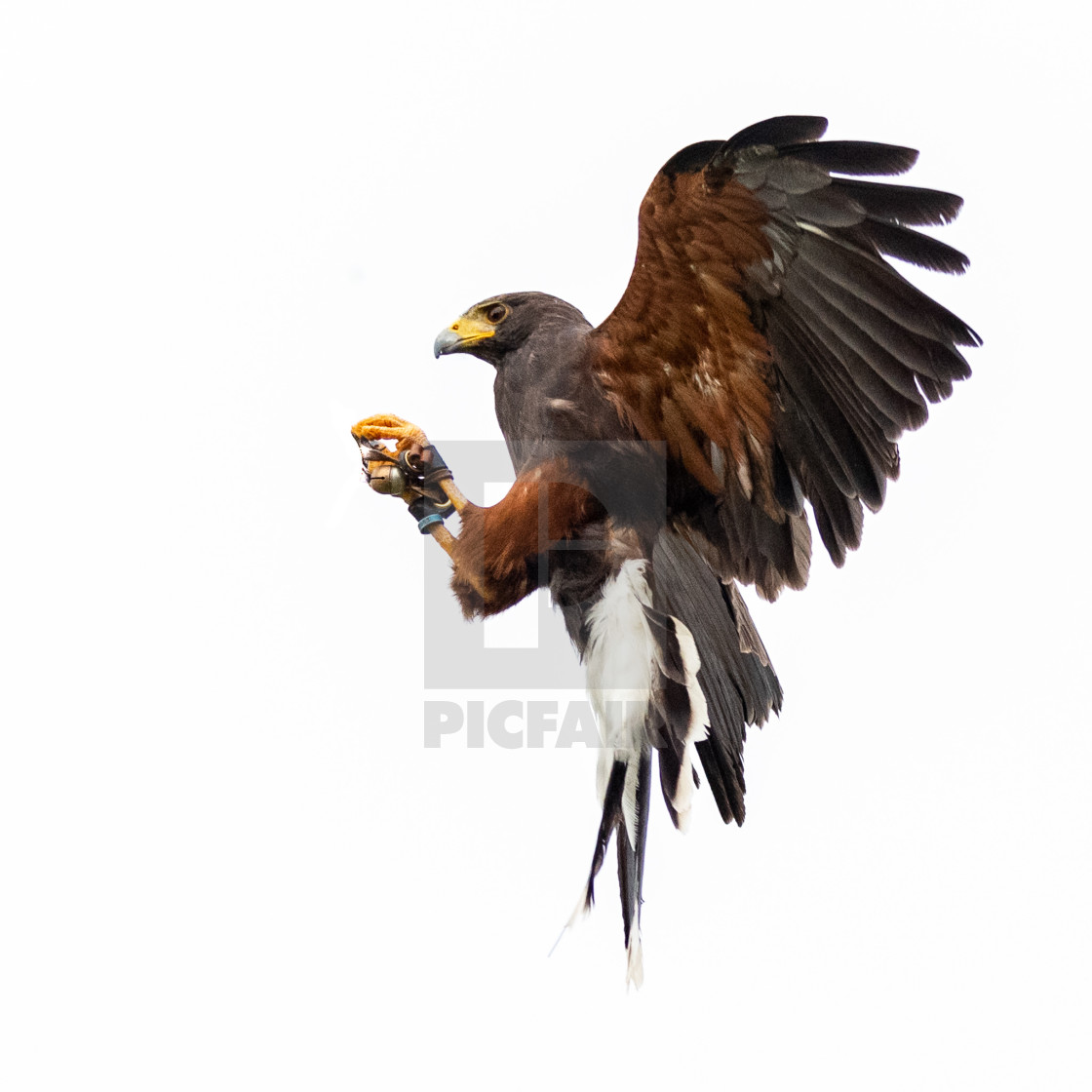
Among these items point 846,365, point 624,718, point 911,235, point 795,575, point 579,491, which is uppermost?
point 911,235

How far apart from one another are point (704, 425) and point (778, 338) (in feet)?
1.04

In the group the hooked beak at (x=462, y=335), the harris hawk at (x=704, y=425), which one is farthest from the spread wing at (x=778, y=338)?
the hooked beak at (x=462, y=335)

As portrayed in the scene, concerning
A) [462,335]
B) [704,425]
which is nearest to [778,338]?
[704,425]

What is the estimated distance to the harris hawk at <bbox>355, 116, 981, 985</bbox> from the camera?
11.0 ft

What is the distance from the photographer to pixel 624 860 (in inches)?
153

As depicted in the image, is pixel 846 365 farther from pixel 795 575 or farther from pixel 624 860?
pixel 624 860

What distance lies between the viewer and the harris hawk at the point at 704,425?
334 centimetres

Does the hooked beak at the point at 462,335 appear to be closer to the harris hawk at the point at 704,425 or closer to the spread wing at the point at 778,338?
the harris hawk at the point at 704,425

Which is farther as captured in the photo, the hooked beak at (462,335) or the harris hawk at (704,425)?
the hooked beak at (462,335)

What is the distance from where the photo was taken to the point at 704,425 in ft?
12.1

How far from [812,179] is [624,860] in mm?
1981

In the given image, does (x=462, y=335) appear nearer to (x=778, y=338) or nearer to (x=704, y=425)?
(x=704, y=425)

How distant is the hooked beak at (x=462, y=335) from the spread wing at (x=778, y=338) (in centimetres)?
45

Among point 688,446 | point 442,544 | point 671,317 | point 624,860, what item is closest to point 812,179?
point 671,317
